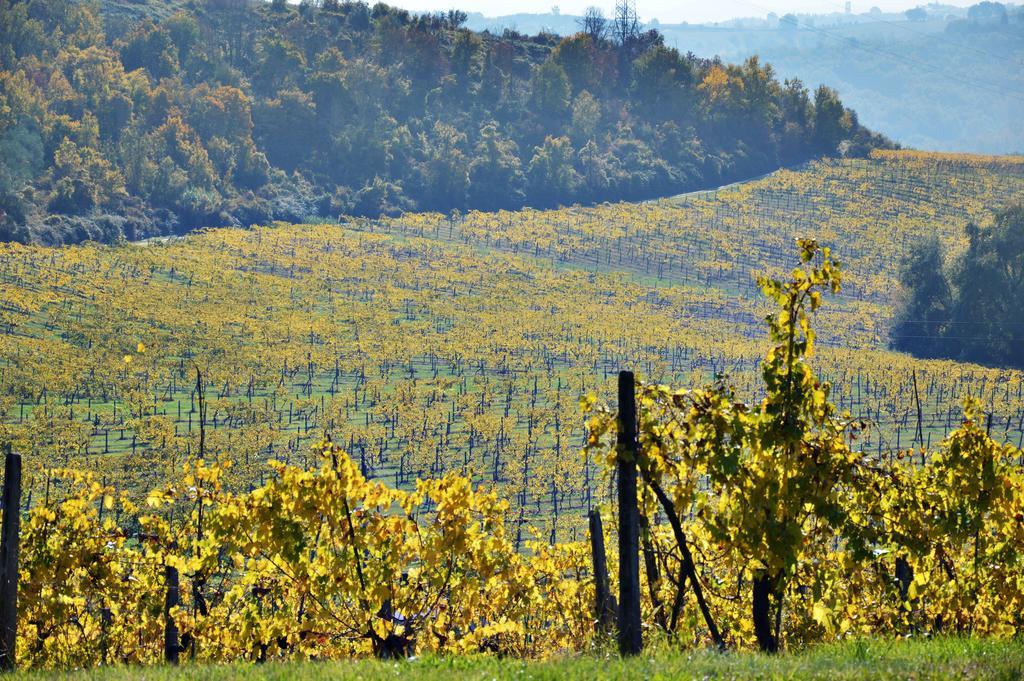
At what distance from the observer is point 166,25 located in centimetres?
19025

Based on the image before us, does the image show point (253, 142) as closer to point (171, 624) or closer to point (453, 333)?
point (453, 333)

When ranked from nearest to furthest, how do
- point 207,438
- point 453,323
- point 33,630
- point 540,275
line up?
point 33,630 → point 207,438 → point 453,323 → point 540,275

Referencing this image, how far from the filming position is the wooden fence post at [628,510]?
35.9 feet

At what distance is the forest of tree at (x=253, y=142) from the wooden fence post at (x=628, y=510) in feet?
461

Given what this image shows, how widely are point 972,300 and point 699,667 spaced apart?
425 feet

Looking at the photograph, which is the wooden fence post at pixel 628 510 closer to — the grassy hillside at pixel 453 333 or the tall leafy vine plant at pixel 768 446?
the tall leafy vine plant at pixel 768 446

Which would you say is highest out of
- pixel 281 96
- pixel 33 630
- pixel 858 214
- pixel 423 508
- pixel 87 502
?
pixel 281 96

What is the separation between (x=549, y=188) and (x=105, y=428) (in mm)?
107079

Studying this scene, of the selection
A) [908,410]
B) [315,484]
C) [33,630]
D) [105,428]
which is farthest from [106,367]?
[315,484]

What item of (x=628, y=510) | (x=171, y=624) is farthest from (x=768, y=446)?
(x=171, y=624)

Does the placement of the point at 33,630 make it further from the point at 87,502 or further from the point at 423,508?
the point at 423,508

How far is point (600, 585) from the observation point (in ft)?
47.3

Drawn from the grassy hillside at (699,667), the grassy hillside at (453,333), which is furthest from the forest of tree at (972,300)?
the grassy hillside at (699,667)

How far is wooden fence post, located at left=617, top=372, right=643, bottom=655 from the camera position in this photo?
11.0 meters
